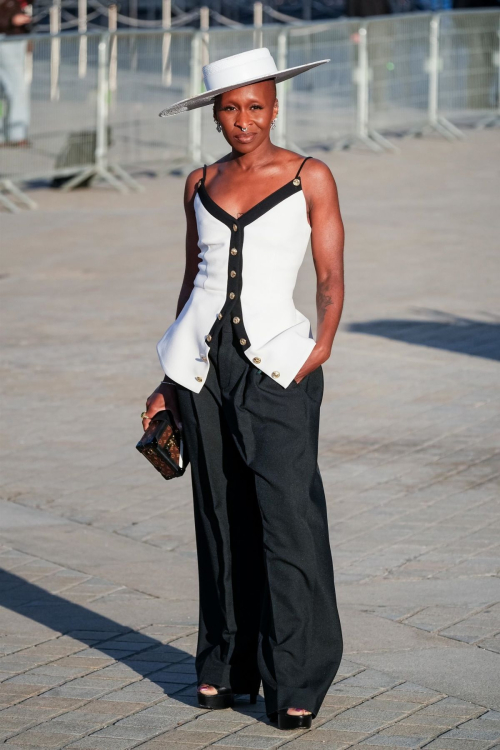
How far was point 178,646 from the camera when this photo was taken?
454 centimetres

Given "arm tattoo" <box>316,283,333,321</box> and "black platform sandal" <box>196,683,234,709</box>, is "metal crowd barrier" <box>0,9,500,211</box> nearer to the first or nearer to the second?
"black platform sandal" <box>196,683,234,709</box>

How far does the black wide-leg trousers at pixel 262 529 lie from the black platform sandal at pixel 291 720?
0.03 meters

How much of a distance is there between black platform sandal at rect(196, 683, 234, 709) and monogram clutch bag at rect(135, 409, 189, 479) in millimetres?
658

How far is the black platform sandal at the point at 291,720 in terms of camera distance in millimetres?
3758

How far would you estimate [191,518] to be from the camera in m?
6.01

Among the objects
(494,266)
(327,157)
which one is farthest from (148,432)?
(327,157)

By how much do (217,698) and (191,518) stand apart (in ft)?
6.89

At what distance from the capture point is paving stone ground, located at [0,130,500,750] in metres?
3.96

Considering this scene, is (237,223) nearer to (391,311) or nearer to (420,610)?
(420,610)

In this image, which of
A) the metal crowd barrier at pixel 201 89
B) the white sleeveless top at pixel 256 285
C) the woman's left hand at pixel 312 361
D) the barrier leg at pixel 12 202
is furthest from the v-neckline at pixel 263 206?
the metal crowd barrier at pixel 201 89

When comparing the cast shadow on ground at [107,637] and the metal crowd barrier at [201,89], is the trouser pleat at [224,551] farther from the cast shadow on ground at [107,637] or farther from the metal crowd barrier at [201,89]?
the metal crowd barrier at [201,89]

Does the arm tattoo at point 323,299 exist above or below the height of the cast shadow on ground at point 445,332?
above

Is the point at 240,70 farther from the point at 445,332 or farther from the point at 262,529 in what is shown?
the point at 445,332

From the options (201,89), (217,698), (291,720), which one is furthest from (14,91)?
(291,720)
